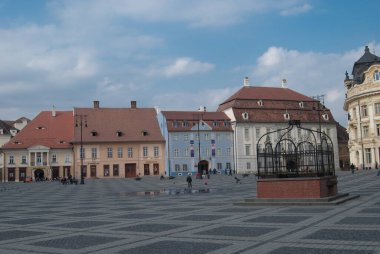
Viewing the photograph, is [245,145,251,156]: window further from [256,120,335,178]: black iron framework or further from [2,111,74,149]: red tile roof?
[256,120,335,178]: black iron framework

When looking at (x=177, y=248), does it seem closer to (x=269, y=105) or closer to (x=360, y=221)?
(x=360, y=221)

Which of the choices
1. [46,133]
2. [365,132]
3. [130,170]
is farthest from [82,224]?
[46,133]

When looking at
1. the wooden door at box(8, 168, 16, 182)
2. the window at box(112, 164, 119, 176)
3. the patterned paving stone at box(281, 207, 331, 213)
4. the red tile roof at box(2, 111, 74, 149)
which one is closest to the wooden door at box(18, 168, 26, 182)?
the wooden door at box(8, 168, 16, 182)

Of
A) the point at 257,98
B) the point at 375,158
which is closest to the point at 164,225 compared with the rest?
the point at 375,158

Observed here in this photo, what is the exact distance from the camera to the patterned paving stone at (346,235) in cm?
991

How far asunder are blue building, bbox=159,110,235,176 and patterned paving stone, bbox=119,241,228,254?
64498 millimetres

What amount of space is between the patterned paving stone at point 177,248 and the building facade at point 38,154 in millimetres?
66965

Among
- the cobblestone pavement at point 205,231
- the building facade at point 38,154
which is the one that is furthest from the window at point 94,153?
the cobblestone pavement at point 205,231

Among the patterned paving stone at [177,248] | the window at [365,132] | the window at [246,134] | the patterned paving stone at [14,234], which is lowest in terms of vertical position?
the patterned paving stone at [14,234]

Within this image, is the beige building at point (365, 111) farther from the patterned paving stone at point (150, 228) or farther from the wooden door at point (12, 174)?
the patterned paving stone at point (150, 228)

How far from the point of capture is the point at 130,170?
251 ft

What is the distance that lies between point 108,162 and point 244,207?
194ft

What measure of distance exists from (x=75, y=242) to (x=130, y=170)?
216 ft

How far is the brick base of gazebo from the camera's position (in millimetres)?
17719
